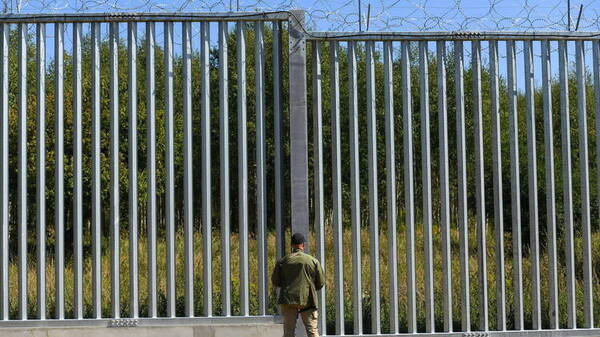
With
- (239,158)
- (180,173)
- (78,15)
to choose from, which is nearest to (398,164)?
(180,173)

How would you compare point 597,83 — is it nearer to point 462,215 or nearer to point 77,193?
point 462,215

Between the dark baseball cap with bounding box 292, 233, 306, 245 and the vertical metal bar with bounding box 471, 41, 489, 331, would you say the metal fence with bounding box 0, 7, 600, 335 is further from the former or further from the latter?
the dark baseball cap with bounding box 292, 233, 306, 245

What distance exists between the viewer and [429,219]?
848 cm

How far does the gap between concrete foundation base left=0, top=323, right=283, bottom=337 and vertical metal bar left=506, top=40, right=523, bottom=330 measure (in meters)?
2.70

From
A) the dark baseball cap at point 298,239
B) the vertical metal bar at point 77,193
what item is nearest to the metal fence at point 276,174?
the vertical metal bar at point 77,193

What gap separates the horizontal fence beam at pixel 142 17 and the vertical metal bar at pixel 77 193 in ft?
0.78

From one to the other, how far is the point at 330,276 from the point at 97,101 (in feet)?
11.6

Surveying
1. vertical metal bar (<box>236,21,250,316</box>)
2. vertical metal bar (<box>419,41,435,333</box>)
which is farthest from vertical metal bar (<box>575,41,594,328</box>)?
vertical metal bar (<box>236,21,250,316</box>)

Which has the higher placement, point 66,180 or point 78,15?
point 78,15

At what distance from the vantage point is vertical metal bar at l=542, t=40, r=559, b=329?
859 centimetres

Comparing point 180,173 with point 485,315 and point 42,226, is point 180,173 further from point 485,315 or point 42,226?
point 485,315

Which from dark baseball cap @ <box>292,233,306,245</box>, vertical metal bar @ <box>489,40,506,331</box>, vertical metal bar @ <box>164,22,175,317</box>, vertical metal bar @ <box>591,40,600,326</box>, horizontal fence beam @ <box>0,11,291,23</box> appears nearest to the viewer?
dark baseball cap @ <box>292,233,306,245</box>

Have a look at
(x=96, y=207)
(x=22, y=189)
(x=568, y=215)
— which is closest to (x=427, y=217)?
(x=568, y=215)

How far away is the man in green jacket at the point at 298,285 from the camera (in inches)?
302
